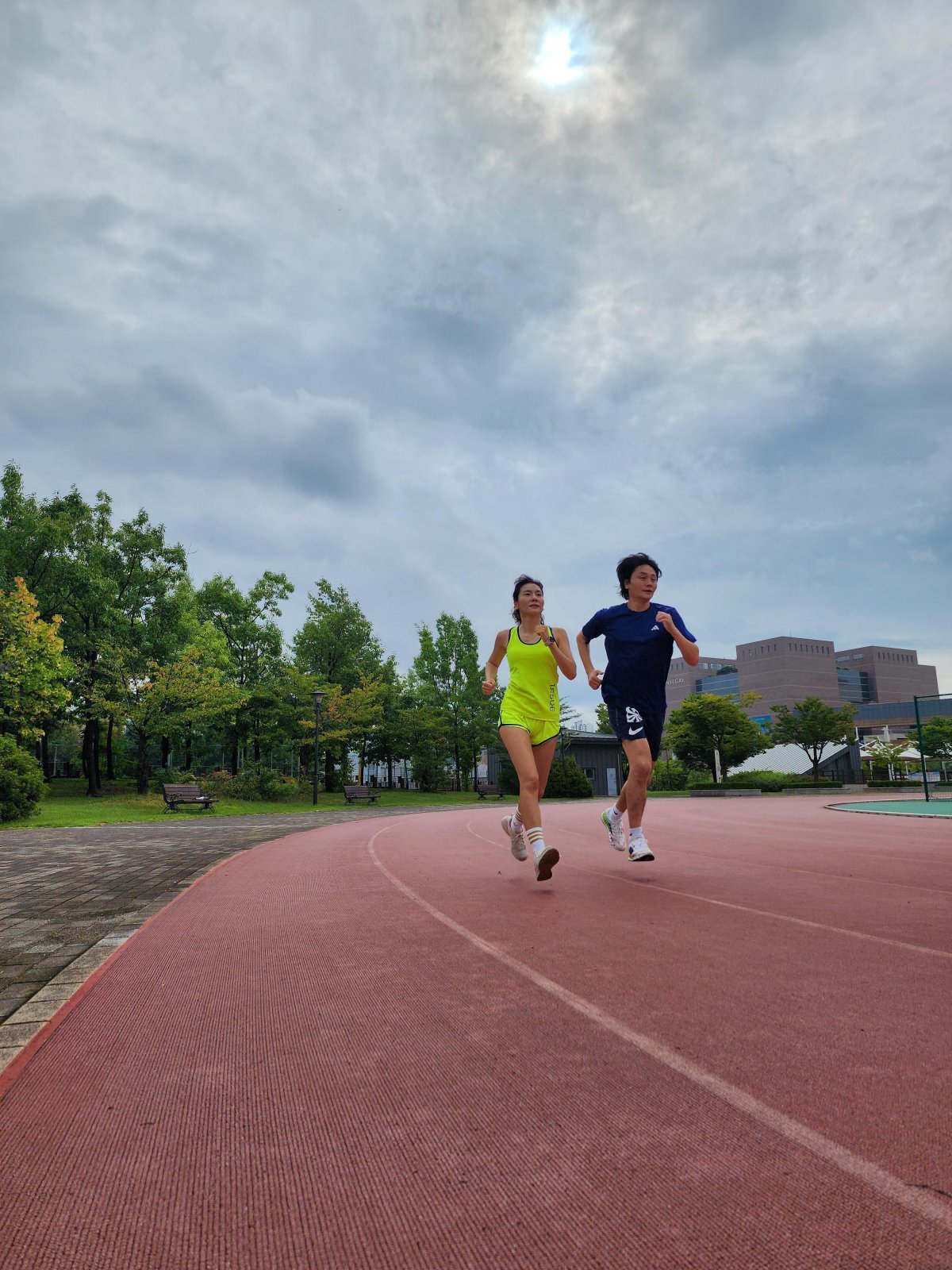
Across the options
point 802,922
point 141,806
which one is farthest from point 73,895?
point 141,806

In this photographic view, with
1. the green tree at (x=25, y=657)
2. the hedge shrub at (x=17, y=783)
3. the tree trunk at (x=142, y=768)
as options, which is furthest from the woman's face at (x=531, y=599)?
the tree trunk at (x=142, y=768)

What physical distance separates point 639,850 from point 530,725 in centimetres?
143

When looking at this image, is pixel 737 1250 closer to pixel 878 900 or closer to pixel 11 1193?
pixel 11 1193

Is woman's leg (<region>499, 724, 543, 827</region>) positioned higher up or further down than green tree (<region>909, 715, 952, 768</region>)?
higher up

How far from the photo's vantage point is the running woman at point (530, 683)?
6.37 metres

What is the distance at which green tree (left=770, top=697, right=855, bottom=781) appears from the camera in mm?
49625

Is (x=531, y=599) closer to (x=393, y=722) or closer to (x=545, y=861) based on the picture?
(x=545, y=861)

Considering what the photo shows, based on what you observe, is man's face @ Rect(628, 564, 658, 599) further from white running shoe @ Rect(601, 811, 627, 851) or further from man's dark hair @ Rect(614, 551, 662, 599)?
white running shoe @ Rect(601, 811, 627, 851)

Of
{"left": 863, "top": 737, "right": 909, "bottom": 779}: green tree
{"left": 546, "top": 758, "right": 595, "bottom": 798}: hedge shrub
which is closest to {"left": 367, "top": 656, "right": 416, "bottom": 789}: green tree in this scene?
{"left": 546, "top": 758, "right": 595, "bottom": 798}: hedge shrub

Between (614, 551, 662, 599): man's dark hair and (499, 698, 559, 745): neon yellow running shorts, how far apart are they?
140cm

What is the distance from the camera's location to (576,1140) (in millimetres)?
1898

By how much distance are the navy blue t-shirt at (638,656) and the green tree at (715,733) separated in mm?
42287

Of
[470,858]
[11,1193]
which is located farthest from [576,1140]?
[470,858]

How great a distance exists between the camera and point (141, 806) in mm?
25578
